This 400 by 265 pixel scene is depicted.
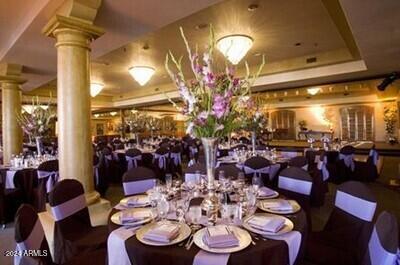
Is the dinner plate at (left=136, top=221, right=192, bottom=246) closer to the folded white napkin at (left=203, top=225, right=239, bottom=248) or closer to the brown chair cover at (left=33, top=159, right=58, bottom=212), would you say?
the folded white napkin at (left=203, top=225, right=239, bottom=248)

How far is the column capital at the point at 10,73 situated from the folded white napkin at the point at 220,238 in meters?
6.05

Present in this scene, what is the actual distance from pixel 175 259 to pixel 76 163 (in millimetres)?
2322

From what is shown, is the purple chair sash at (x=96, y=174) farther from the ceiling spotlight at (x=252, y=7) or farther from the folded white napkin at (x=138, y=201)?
the ceiling spotlight at (x=252, y=7)

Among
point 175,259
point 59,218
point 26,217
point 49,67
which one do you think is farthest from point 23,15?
point 175,259

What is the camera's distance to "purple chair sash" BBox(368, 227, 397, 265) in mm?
1273

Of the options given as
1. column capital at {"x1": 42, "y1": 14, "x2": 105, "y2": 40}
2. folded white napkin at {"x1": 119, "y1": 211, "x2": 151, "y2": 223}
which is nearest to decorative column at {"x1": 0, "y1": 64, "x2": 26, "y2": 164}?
column capital at {"x1": 42, "y1": 14, "x2": 105, "y2": 40}

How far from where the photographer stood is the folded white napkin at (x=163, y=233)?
1.48 meters

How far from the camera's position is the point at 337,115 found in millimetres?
15969

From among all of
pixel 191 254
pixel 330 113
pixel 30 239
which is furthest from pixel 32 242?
pixel 330 113

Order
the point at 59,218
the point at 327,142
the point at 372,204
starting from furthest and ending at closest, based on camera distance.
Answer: the point at 327,142 < the point at 59,218 < the point at 372,204

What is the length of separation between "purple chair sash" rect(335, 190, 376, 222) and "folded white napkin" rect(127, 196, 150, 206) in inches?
66.3

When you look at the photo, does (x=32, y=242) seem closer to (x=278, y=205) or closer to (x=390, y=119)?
(x=278, y=205)

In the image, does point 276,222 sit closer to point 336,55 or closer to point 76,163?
point 76,163

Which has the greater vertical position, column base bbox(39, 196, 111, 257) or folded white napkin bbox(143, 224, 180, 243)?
folded white napkin bbox(143, 224, 180, 243)
